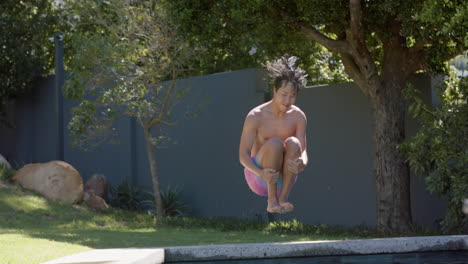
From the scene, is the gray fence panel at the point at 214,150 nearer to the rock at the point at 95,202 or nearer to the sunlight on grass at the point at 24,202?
the rock at the point at 95,202

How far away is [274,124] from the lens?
6.07m

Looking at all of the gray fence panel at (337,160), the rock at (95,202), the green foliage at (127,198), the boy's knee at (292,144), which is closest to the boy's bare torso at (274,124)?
the boy's knee at (292,144)

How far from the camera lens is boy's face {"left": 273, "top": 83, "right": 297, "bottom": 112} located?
584cm

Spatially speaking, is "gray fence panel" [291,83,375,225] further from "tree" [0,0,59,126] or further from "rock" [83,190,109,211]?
"tree" [0,0,59,126]

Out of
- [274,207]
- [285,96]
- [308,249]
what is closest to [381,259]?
[308,249]

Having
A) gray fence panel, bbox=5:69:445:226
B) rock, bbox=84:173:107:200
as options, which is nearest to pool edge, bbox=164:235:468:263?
gray fence panel, bbox=5:69:445:226

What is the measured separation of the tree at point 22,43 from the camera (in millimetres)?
15805

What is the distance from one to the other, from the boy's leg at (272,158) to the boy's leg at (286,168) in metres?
0.04

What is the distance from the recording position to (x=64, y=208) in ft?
40.1

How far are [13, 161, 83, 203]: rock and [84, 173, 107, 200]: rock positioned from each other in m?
0.84

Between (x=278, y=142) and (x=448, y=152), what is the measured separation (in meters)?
3.55

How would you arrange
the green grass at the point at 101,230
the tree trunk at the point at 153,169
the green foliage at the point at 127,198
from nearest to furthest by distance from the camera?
the green grass at the point at 101,230 → the tree trunk at the point at 153,169 → the green foliage at the point at 127,198

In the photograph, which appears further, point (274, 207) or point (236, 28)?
point (236, 28)

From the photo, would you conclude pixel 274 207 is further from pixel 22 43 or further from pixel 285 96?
pixel 22 43
